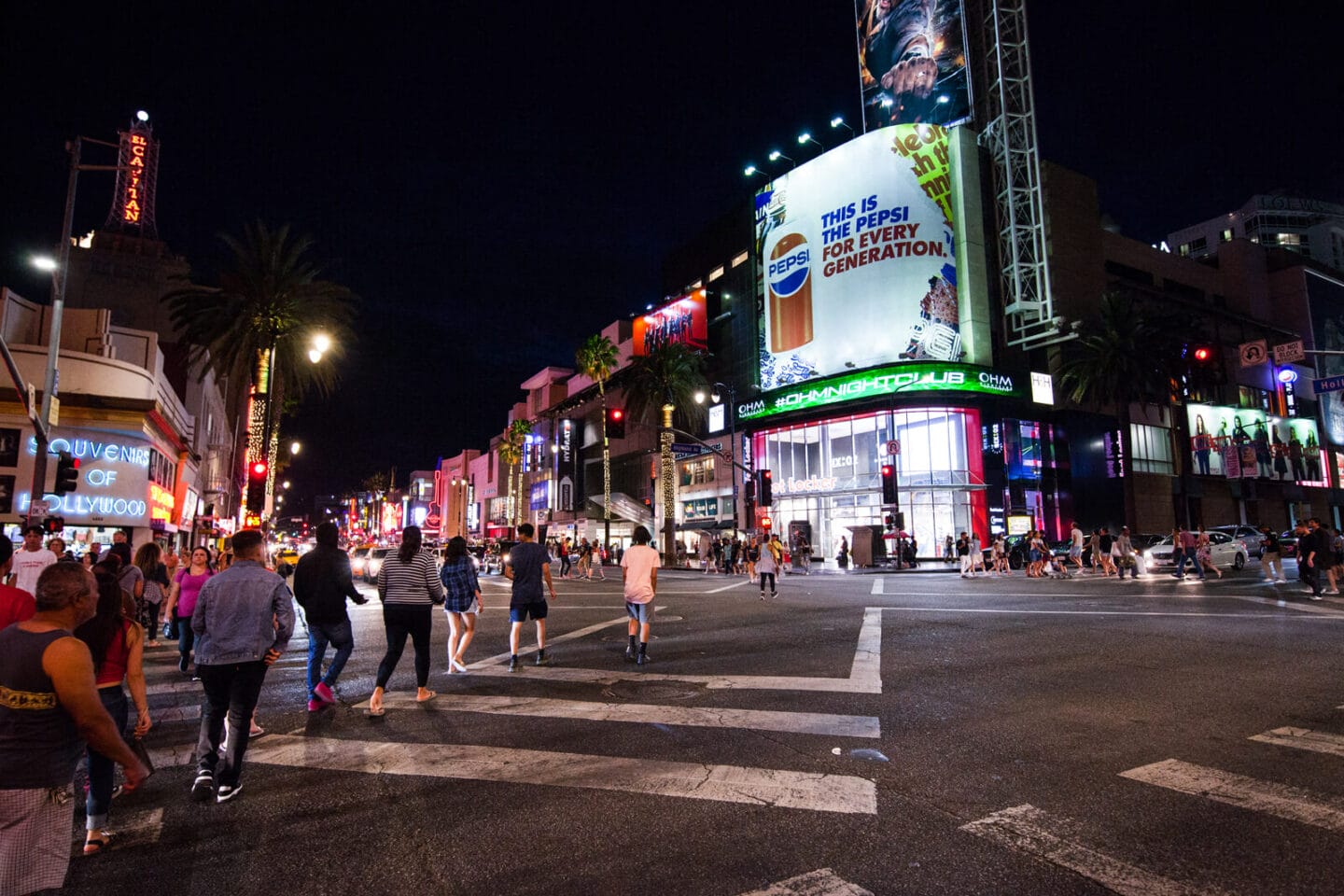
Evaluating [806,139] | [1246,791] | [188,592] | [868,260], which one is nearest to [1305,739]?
[1246,791]

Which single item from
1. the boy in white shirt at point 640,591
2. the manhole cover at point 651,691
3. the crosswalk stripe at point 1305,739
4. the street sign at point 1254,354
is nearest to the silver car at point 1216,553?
the street sign at point 1254,354

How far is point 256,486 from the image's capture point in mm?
20641

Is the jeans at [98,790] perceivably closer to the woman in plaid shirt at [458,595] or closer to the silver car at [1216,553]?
the woman in plaid shirt at [458,595]

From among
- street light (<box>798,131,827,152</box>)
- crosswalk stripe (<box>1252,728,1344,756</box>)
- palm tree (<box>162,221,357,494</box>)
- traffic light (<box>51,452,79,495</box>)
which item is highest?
street light (<box>798,131,827,152</box>)

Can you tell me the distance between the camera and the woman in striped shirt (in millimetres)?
7391

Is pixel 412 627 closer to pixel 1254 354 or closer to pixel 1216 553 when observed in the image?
pixel 1254 354

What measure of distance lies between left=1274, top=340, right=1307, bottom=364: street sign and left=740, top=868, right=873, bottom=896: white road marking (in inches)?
1039

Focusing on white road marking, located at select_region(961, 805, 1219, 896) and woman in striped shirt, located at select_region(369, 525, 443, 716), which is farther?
woman in striped shirt, located at select_region(369, 525, 443, 716)

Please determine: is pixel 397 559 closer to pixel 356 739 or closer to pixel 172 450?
pixel 356 739

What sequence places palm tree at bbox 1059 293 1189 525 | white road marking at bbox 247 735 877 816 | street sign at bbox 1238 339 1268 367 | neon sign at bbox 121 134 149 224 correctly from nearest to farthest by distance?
white road marking at bbox 247 735 877 816 < street sign at bbox 1238 339 1268 367 < palm tree at bbox 1059 293 1189 525 < neon sign at bbox 121 134 149 224

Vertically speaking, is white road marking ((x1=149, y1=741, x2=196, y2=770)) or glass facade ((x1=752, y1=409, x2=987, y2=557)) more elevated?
glass facade ((x1=752, y1=409, x2=987, y2=557))

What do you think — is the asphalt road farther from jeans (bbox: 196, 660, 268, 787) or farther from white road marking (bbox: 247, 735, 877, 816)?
jeans (bbox: 196, 660, 268, 787)

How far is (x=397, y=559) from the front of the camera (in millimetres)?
7633

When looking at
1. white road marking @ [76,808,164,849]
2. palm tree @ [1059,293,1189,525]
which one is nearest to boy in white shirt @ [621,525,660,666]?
white road marking @ [76,808,164,849]
